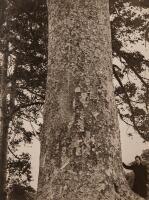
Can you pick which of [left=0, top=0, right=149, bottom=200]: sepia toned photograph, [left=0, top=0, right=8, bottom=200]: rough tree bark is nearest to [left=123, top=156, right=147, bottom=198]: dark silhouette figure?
[left=0, top=0, right=149, bottom=200]: sepia toned photograph

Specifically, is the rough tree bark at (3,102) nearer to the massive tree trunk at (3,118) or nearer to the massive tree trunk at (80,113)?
the massive tree trunk at (3,118)

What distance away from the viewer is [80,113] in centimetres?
364

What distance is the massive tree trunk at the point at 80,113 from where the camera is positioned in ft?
11.1

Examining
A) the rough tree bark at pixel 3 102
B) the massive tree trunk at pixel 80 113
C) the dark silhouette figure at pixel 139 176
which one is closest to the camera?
the massive tree trunk at pixel 80 113

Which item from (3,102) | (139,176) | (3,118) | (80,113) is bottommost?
(139,176)

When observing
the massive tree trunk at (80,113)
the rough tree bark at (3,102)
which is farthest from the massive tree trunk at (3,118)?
the massive tree trunk at (80,113)

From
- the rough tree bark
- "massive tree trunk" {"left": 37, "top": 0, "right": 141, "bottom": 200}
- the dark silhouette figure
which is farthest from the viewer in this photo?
the rough tree bark

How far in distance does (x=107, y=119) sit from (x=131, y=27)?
662cm

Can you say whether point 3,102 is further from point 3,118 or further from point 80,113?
point 80,113

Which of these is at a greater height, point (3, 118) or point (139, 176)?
point (3, 118)

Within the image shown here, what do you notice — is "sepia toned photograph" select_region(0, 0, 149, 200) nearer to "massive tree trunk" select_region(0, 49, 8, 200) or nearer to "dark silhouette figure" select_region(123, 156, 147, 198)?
"dark silhouette figure" select_region(123, 156, 147, 198)

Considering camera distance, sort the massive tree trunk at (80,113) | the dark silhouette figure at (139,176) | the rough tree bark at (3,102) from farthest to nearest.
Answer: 1. the rough tree bark at (3,102)
2. the dark silhouette figure at (139,176)
3. the massive tree trunk at (80,113)

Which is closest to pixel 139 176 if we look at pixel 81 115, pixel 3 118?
pixel 81 115

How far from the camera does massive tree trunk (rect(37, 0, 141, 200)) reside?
340 cm
